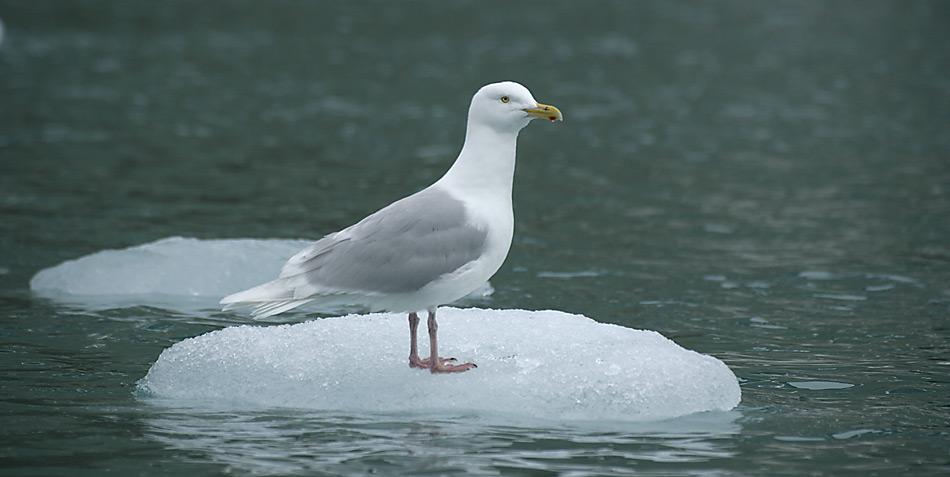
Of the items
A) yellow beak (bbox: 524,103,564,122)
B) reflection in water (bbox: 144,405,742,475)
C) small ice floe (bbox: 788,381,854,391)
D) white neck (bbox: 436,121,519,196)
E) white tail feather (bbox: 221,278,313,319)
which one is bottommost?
reflection in water (bbox: 144,405,742,475)

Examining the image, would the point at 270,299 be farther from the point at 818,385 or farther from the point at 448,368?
the point at 818,385

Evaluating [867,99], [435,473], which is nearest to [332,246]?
[435,473]

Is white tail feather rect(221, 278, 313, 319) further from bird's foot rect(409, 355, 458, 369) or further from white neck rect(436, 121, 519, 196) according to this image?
white neck rect(436, 121, 519, 196)

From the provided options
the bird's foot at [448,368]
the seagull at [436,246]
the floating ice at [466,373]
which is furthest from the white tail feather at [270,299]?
the bird's foot at [448,368]

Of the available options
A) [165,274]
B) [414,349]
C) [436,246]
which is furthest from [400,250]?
[165,274]

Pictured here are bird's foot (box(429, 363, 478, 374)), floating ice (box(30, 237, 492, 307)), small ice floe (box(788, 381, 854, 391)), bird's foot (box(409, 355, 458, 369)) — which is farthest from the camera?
floating ice (box(30, 237, 492, 307))

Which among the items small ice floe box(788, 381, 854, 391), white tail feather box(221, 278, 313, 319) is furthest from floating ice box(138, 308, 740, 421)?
small ice floe box(788, 381, 854, 391)

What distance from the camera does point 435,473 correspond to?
8.55 m

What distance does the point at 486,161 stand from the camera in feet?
31.7

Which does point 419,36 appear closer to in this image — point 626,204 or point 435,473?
point 626,204

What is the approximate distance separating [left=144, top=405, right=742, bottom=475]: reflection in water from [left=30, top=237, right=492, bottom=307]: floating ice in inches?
170

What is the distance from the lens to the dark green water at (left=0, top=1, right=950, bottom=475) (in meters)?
9.27

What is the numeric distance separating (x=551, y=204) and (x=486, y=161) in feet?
36.5

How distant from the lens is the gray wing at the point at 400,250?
31.1 feet
